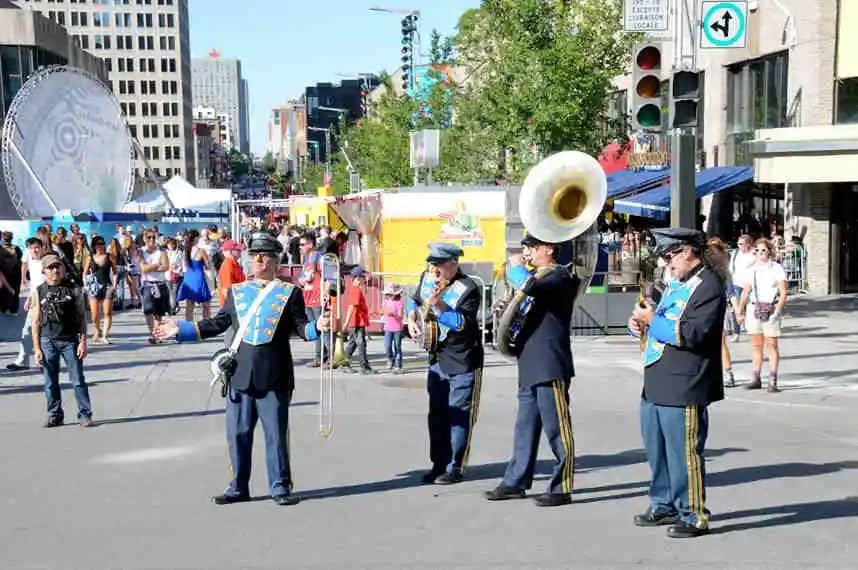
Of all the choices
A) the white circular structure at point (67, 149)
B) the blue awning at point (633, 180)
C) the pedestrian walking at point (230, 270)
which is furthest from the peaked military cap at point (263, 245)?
the white circular structure at point (67, 149)

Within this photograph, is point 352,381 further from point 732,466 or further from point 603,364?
point 732,466

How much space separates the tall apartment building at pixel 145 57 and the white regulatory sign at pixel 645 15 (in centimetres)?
14218

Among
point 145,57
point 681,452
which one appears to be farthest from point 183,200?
point 145,57

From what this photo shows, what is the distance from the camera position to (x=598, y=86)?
24.2m

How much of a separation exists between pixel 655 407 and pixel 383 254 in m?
12.6

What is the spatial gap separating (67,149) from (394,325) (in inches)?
1093

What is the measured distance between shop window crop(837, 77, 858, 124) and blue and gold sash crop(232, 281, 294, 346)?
19113 millimetres

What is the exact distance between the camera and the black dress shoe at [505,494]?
729 centimetres

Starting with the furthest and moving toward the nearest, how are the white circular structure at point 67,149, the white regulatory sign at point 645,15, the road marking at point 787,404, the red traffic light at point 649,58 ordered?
the white circular structure at point 67,149
the white regulatory sign at point 645,15
the road marking at point 787,404
the red traffic light at point 649,58

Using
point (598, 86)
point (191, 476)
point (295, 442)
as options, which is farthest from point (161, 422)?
point (598, 86)

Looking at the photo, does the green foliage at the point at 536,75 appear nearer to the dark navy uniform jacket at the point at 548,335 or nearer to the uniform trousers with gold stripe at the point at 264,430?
the dark navy uniform jacket at the point at 548,335

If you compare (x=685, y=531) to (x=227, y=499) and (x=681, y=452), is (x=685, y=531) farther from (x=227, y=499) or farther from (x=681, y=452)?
(x=227, y=499)

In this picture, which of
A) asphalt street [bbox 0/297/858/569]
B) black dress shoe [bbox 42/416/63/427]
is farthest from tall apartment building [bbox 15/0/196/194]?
black dress shoe [bbox 42/416/63/427]

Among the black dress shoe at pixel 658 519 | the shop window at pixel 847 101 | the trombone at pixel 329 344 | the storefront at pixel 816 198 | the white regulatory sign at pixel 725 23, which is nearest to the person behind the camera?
the black dress shoe at pixel 658 519
